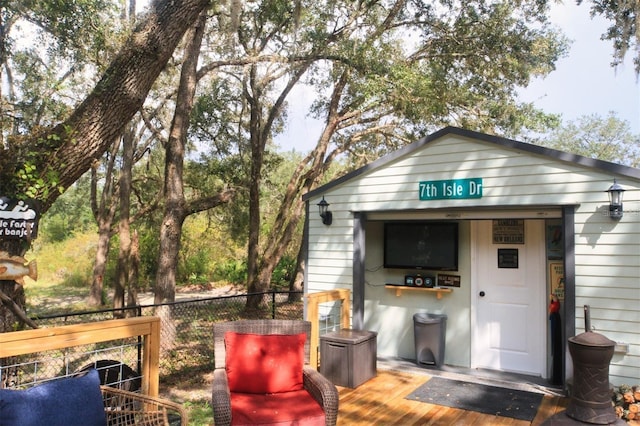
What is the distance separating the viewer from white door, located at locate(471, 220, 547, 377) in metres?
4.82

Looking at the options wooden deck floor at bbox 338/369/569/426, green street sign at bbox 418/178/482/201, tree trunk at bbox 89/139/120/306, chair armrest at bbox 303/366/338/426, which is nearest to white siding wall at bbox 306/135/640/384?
green street sign at bbox 418/178/482/201

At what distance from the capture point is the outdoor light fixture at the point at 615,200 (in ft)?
12.6

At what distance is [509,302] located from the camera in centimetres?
498

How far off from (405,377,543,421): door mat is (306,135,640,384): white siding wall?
2.24 ft

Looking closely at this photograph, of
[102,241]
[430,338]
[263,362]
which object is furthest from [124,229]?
[263,362]

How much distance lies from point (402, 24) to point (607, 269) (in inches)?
311

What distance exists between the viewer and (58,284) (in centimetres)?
1812

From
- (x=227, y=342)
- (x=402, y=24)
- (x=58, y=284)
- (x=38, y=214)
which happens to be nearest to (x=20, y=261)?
(x=38, y=214)

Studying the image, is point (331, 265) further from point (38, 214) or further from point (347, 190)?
point (38, 214)

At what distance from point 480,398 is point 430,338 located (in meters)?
1.00

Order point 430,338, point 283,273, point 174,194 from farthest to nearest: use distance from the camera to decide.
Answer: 1. point 283,273
2. point 174,194
3. point 430,338

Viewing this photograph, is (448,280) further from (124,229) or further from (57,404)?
(124,229)

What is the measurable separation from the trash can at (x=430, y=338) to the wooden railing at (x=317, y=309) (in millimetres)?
820

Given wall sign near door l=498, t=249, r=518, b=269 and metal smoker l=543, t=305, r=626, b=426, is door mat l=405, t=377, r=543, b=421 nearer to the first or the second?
metal smoker l=543, t=305, r=626, b=426
